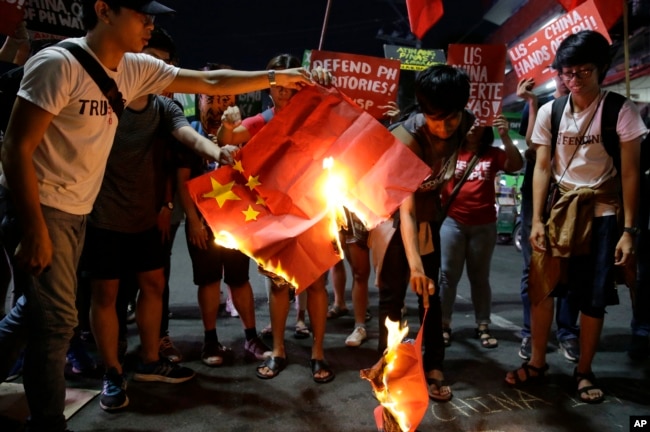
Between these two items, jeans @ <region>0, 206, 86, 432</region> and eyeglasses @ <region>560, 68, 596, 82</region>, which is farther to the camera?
eyeglasses @ <region>560, 68, 596, 82</region>

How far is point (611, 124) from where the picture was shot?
3.27 metres

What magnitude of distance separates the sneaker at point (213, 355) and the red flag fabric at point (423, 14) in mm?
3871

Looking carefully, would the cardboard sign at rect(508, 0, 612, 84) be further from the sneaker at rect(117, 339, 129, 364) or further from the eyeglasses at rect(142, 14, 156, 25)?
the sneaker at rect(117, 339, 129, 364)

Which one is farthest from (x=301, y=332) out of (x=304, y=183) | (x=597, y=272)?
(x=597, y=272)

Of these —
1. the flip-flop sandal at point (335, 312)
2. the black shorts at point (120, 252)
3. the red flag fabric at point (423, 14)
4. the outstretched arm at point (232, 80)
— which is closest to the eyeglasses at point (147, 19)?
the outstretched arm at point (232, 80)

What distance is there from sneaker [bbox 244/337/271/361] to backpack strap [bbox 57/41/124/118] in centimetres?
228

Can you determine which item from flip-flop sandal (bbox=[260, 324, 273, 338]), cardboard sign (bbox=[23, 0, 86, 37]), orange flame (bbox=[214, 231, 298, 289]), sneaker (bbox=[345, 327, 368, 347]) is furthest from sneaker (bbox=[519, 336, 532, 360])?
cardboard sign (bbox=[23, 0, 86, 37])

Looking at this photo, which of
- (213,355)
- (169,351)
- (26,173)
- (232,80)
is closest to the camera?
(26,173)

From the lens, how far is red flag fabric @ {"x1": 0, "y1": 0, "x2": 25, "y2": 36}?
3.85m

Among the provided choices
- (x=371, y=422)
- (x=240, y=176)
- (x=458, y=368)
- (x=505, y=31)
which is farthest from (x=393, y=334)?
(x=505, y=31)

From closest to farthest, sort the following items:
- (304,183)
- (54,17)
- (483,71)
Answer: (304,183)
(54,17)
(483,71)

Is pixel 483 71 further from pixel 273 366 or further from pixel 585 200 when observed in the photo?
pixel 273 366

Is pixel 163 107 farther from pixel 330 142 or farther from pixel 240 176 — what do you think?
pixel 330 142

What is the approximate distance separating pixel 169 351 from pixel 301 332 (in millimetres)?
1182
